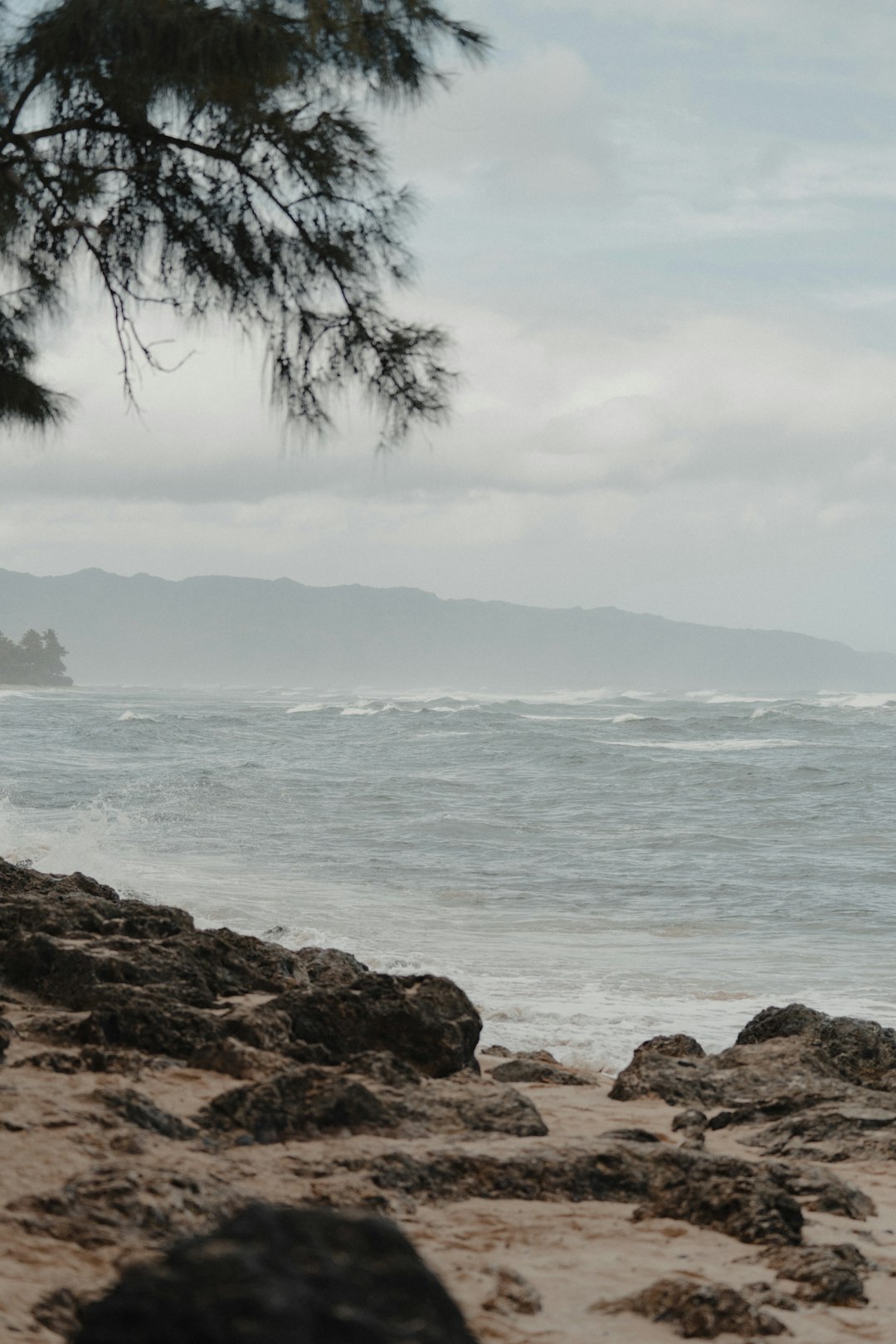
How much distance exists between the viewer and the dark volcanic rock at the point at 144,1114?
3.80m

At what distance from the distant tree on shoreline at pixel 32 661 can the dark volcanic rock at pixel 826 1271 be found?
257ft

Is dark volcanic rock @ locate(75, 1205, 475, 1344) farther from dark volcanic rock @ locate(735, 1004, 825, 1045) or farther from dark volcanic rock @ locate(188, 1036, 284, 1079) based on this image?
dark volcanic rock @ locate(735, 1004, 825, 1045)

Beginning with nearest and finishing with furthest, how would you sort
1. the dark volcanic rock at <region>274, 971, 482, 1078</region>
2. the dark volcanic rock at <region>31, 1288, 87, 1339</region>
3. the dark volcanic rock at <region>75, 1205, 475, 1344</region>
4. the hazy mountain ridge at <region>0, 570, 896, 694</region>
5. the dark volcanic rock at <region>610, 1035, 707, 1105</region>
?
the dark volcanic rock at <region>75, 1205, 475, 1344</region>
the dark volcanic rock at <region>31, 1288, 87, 1339</region>
the dark volcanic rock at <region>274, 971, 482, 1078</region>
the dark volcanic rock at <region>610, 1035, 707, 1105</region>
the hazy mountain ridge at <region>0, 570, 896, 694</region>

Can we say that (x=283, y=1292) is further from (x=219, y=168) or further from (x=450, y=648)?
(x=450, y=648)

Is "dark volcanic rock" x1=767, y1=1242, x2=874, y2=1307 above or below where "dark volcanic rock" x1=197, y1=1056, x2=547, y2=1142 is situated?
below

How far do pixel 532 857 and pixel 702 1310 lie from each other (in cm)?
1197

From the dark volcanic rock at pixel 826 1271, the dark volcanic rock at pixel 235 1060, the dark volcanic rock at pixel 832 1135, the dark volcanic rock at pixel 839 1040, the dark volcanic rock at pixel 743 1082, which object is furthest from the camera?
the dark volcanic rock at pixel 839 1040

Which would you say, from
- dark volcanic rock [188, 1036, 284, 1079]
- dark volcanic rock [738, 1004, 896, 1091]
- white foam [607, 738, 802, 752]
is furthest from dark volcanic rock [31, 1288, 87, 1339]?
white foam [607, 738, 802, 752]

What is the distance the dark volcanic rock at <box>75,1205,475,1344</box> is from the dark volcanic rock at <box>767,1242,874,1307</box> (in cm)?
232

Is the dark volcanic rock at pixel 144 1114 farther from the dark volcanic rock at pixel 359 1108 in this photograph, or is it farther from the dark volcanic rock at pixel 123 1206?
the dark volcanic rock at pixel 123 1206

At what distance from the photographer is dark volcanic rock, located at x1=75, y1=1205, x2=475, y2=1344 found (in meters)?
1.16

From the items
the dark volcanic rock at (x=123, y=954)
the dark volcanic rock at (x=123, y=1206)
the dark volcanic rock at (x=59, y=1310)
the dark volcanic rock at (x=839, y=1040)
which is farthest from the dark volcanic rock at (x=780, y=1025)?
the dark volcanic rock at (x=59, y=1310)

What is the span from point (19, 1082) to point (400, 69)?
3.94 m

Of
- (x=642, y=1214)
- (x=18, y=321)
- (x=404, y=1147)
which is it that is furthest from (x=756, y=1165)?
(x=18, y=321)
